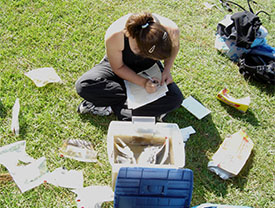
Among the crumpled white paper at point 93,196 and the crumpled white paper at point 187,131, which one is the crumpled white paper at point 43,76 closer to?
the crumpled white paper at point 93,196

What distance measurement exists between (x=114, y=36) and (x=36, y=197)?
4.44 ft

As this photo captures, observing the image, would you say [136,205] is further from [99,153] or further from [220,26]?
[220,26]

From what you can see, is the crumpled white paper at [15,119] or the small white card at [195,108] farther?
the small white card at [195,108]

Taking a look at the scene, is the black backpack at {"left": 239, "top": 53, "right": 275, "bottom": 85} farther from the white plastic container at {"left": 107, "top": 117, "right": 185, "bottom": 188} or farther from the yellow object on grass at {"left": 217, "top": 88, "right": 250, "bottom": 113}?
the white plastic container at {"left": 107, "top": 117, "right": 185, "bottom": 188}

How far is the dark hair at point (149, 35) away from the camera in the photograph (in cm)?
202

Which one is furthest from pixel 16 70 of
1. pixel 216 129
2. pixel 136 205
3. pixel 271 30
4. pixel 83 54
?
pixel 271 30

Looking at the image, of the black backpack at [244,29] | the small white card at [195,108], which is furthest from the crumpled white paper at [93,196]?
the black backpack at [244,29]

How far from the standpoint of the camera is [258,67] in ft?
10.4

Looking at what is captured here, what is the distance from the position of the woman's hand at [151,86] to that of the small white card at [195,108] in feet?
1.79

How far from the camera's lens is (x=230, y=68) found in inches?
134

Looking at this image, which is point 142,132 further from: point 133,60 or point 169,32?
point 169,32

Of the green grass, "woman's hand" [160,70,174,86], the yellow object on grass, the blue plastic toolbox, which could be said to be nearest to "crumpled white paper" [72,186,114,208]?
the green grass

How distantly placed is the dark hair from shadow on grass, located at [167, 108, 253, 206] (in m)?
0.87

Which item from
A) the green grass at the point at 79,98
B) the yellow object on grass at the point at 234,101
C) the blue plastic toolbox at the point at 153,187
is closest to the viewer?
the blue plastic toolbox at the point at 153,187
